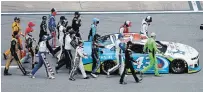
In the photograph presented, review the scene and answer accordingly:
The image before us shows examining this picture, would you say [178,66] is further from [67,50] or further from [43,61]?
[43,61]

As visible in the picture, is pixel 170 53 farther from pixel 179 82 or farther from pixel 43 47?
pixel 43 47

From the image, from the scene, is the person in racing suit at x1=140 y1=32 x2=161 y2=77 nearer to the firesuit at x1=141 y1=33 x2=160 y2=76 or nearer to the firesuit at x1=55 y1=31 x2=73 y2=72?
the firesuit at x1=141 y1=33 x2=160 y2=76

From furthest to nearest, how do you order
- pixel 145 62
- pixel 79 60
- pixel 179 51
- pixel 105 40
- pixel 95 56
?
1. pixel 105 40
2. pixel 179 51
3. pixel 145 62
4. pixel 95 56
5. pixel 79 60

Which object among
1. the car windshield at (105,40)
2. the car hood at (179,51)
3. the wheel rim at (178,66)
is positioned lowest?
the wheel rim at (178,66)

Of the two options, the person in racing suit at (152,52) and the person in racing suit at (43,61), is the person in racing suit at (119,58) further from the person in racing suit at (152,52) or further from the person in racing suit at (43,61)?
the person in racing suit at (43,61)

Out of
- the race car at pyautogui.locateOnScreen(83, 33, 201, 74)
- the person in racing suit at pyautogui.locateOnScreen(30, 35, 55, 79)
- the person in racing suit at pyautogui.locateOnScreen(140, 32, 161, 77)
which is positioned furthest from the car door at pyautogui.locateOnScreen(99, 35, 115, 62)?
the person in racing suit at pyautogui.locateOnScreen(30, 35, 55, 79)

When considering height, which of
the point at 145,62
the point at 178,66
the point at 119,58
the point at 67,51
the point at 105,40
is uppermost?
the point at 105,40

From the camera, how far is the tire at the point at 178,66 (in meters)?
18.9

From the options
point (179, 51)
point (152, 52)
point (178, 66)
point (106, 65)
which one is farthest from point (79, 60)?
point (179, 51)

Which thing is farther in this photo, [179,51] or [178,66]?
[179,51]

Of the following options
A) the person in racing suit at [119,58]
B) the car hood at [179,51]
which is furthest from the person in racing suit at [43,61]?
the car hood at [179,51]

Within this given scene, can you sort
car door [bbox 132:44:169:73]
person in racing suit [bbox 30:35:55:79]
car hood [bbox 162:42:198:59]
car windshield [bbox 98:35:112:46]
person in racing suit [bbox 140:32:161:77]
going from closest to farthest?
person in racing suit [bbox 30:35:55:79], person in racing suit [bbox 140:32:161:77], car door [bbox 132:44:169:73], car hood [bbox 162:42:198:59], car windshield [bbox 98:35:112:46]

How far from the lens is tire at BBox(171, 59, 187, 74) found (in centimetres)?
1888

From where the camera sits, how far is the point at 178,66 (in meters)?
19.0
